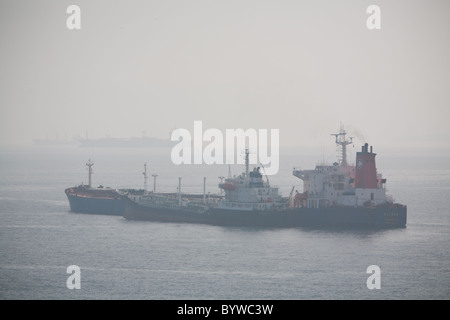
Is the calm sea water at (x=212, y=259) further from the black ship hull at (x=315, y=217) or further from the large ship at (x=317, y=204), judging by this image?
the large ship at (x=317, y=204)

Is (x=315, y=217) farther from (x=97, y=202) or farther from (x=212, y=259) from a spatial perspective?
(x=97, y=202)

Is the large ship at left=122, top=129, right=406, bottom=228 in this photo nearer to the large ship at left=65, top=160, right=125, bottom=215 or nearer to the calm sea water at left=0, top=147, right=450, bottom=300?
the calm sea water at left=0, top=147, right=450, bottom=300

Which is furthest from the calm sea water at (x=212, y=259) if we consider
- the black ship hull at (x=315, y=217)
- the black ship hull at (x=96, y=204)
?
the black ship hull at (x=96, y=204)

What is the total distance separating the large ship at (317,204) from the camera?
250ft

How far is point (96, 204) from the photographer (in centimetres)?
9062

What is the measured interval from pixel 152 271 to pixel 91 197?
3581 centimetres

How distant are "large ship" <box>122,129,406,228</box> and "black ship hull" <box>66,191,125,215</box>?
9.76 m

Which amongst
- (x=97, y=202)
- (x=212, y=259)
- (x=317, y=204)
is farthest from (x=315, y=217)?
(x=97, y=202)

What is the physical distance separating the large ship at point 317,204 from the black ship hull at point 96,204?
976 cm

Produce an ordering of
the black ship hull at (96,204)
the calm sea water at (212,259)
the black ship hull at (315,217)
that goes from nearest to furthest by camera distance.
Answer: the calm sea water at (212,259)
the black ship hull at (315,217)
the black ship hull at (96,204)
